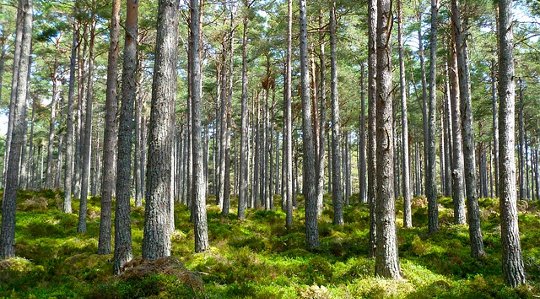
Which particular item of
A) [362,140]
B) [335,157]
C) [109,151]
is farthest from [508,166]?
[362,140]

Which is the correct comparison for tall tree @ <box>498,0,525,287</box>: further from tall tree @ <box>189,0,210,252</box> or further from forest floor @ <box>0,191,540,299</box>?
tall tree @ <box>189,0,210,252</box>

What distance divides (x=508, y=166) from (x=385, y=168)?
2820 millimetres

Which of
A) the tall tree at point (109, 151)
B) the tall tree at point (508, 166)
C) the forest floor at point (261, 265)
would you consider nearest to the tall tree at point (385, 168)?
the forest floor at point (261, 265)

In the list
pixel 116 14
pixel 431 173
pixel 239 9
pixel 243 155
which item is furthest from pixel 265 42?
pixel 431 173

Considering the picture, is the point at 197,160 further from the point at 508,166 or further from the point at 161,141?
the point at 508,166

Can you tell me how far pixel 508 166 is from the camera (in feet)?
27.0

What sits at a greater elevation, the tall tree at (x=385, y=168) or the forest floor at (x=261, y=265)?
the tall tree at (x=385, y=168)

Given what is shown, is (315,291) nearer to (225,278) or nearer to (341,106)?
(225,278)

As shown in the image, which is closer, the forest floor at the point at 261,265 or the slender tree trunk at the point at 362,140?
the forest floor at the point at 261,265

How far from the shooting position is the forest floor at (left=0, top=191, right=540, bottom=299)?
23.1 feet

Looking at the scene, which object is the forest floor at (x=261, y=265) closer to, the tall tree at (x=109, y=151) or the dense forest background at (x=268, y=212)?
the dense forest background at (x=268, y=212)

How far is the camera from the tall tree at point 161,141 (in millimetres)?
7074

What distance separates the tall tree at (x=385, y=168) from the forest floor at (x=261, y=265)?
1.38 ft

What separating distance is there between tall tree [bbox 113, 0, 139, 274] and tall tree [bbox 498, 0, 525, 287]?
342 inches
